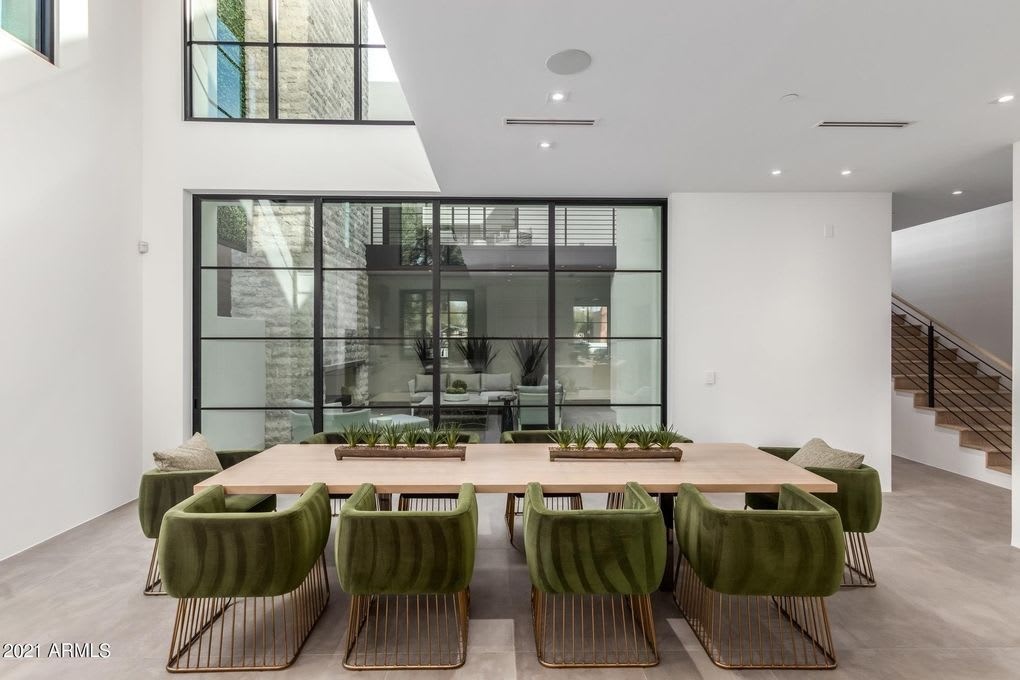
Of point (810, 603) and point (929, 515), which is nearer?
point (810, 603)

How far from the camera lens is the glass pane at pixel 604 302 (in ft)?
16.9

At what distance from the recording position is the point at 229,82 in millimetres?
4988

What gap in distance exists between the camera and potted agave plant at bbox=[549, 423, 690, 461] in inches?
119

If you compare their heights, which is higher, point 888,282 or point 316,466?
point 888,282

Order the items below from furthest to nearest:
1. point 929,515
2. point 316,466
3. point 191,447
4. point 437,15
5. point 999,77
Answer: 1. point 929,515
2. point 191,447
3. point 316,466
4. point 999,77
5. point 437,15

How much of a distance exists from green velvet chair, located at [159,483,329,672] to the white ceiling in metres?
2.32

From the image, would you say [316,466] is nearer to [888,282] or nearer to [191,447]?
[191,447]

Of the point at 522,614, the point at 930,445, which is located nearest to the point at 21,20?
the point at 522,614

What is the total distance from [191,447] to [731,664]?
3.30 metres

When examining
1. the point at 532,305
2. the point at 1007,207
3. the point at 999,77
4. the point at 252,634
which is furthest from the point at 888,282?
the point at 252,634

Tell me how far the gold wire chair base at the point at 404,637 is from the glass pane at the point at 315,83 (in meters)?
4.53

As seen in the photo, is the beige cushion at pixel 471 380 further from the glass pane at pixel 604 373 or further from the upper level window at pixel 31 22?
the upper level window at pixel 31 22

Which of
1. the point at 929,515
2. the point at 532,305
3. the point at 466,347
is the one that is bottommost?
the point at 929,515

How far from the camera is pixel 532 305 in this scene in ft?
16.9
